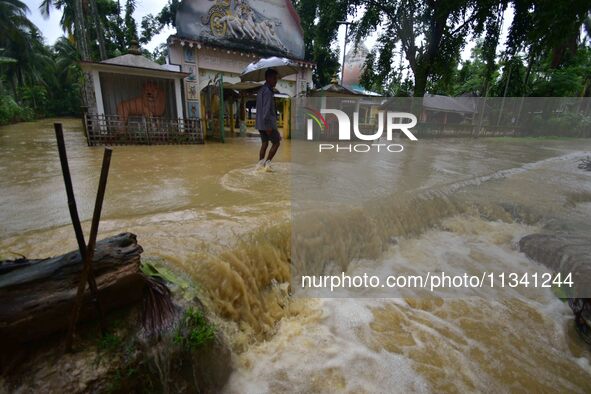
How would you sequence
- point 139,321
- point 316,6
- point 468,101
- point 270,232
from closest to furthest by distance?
point 139,321, point 270,232, point 316,6, point 468,101

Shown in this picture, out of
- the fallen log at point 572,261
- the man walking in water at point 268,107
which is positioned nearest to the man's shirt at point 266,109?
the man walking in water at point 268,107

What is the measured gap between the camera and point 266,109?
18.0ft

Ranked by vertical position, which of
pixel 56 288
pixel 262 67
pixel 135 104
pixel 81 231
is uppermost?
pixel 262 67

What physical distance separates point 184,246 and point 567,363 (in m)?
3.66

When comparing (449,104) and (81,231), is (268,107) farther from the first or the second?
(449,104)

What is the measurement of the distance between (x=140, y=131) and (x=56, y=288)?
31.5 feet

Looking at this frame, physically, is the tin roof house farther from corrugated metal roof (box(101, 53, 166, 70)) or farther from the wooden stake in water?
the wooden stake in water

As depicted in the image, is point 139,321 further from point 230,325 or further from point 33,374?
point 230,325

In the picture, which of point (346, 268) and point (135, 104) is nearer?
point (346, 268)

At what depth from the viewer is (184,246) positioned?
9.18 ft

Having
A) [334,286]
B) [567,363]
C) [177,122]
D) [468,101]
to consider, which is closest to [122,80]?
[177,122]

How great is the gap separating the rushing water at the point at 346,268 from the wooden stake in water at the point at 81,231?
914mm

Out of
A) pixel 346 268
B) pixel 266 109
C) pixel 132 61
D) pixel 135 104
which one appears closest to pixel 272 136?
pixel 266 109

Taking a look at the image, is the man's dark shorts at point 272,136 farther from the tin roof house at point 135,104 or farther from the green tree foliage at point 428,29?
the green tree foliage at point 428,29
